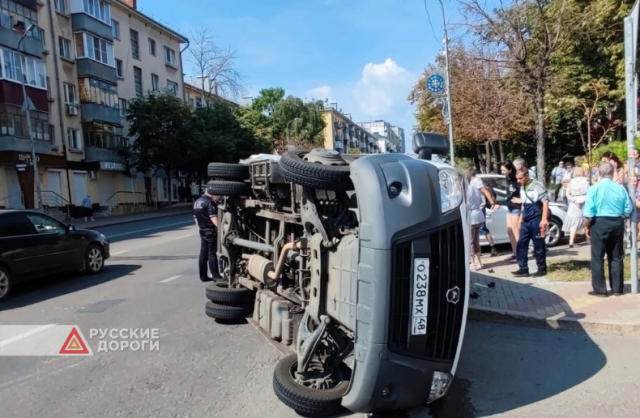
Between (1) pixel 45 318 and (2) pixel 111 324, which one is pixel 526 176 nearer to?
(2) pixel 111 324

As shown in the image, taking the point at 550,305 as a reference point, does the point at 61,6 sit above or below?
above

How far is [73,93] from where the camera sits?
32344mm

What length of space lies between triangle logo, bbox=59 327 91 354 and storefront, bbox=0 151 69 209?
22.7m

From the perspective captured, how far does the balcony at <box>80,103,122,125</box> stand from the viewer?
32.4 m

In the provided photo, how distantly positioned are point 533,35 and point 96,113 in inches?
1133

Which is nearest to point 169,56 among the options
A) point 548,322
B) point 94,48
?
point 94,48

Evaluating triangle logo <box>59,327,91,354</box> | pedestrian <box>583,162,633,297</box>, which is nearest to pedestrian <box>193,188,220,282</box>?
triangle logo <box>59,327,91,354</box>

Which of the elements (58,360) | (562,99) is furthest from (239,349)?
(562,99)

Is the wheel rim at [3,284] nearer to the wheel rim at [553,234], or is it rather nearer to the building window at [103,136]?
the wheel rim at [553,234]

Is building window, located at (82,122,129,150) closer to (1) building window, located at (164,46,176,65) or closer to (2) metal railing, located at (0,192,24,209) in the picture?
(2) metal railing, located at (0,192,24,209)

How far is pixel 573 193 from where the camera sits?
378 inches

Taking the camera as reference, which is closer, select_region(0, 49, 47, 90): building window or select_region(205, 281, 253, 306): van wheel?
select_region(205, 281, 253, 306): van wheel

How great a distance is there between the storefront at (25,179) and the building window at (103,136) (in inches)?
141

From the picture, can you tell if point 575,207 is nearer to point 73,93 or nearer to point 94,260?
Result: point 94,260
